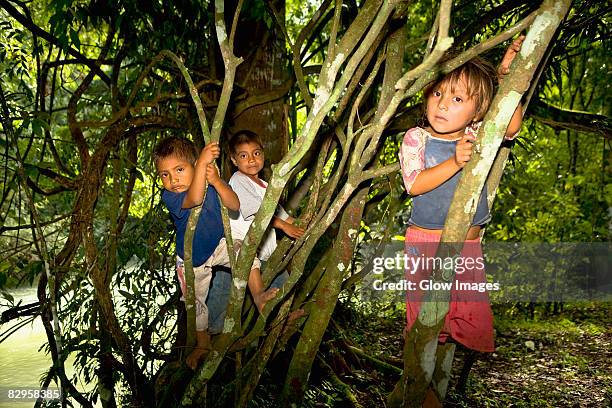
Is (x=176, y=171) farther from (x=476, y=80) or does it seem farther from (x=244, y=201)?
(x=476, y=80)

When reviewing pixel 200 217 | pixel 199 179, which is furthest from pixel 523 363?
pixel 199 179

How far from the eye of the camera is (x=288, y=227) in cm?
249

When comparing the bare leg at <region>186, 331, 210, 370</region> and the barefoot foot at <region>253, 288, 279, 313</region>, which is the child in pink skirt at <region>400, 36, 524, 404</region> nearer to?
the barefoot foot at <region>253, 288, 279, 313</region>

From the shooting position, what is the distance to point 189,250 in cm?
200

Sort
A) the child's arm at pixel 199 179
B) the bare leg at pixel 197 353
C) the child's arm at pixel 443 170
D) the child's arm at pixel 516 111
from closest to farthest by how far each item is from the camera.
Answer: the child's arm at pixel 443 170
the child's arm at pixel 516 111
the child's arm at pixel 199 179
the bare leg at pixel 197 353

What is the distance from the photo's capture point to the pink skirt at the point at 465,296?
178cm

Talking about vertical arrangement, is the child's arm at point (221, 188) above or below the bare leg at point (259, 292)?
above

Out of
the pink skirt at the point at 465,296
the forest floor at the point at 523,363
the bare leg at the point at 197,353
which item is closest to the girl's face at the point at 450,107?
the pink skirt at the point at 465,296

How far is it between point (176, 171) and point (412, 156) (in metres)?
1.01

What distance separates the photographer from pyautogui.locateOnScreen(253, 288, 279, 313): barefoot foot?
2.25 metres

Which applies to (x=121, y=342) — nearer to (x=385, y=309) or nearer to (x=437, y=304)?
(x=437, y=304)

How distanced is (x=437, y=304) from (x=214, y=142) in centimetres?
86

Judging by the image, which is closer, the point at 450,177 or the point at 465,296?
the point at 450,177

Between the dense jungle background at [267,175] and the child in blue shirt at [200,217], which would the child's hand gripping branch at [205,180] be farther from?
the dense jungle background at [267,175]
